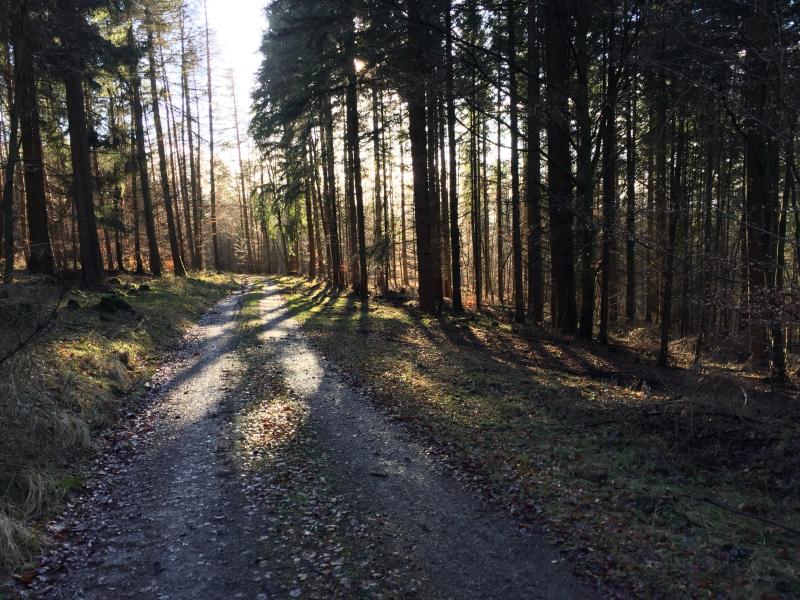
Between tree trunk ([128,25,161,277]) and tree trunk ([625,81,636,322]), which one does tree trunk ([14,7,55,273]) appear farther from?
tree trunk ([625,81,636,322])

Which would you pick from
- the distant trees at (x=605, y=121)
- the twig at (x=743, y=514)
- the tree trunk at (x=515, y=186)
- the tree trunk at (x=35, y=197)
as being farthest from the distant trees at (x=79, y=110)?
the tree trunk at (x=515, y=186)

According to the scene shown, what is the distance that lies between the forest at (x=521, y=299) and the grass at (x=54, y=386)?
0.14ft

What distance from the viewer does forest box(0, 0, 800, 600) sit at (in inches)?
190

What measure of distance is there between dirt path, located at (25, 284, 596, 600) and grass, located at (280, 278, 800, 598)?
1.58ft

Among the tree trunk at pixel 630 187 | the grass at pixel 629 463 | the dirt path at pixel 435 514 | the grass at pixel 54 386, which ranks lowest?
the dirt path at pixel 435 514

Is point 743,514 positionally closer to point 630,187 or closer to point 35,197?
point 630,187

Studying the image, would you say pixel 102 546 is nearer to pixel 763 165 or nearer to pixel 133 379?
pixel 133 379

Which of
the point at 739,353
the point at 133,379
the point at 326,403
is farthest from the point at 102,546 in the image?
the point at 739,353

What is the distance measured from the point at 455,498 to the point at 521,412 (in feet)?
8.59

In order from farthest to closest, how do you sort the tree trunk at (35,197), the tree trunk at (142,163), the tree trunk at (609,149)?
the tree trunk at (142,163) → the tree trunk at (35,197) → the tree trunk at (609,149)

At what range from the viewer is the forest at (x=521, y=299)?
15.9 ft

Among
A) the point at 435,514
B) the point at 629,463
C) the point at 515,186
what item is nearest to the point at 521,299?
the point at 515,186

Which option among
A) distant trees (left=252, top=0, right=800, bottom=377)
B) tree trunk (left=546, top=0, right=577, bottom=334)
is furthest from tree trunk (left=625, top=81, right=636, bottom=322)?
tree trunk (left=546, top=0, right=577, bottom=334)

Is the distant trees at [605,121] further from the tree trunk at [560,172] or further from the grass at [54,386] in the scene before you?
the grass at [54,386]
